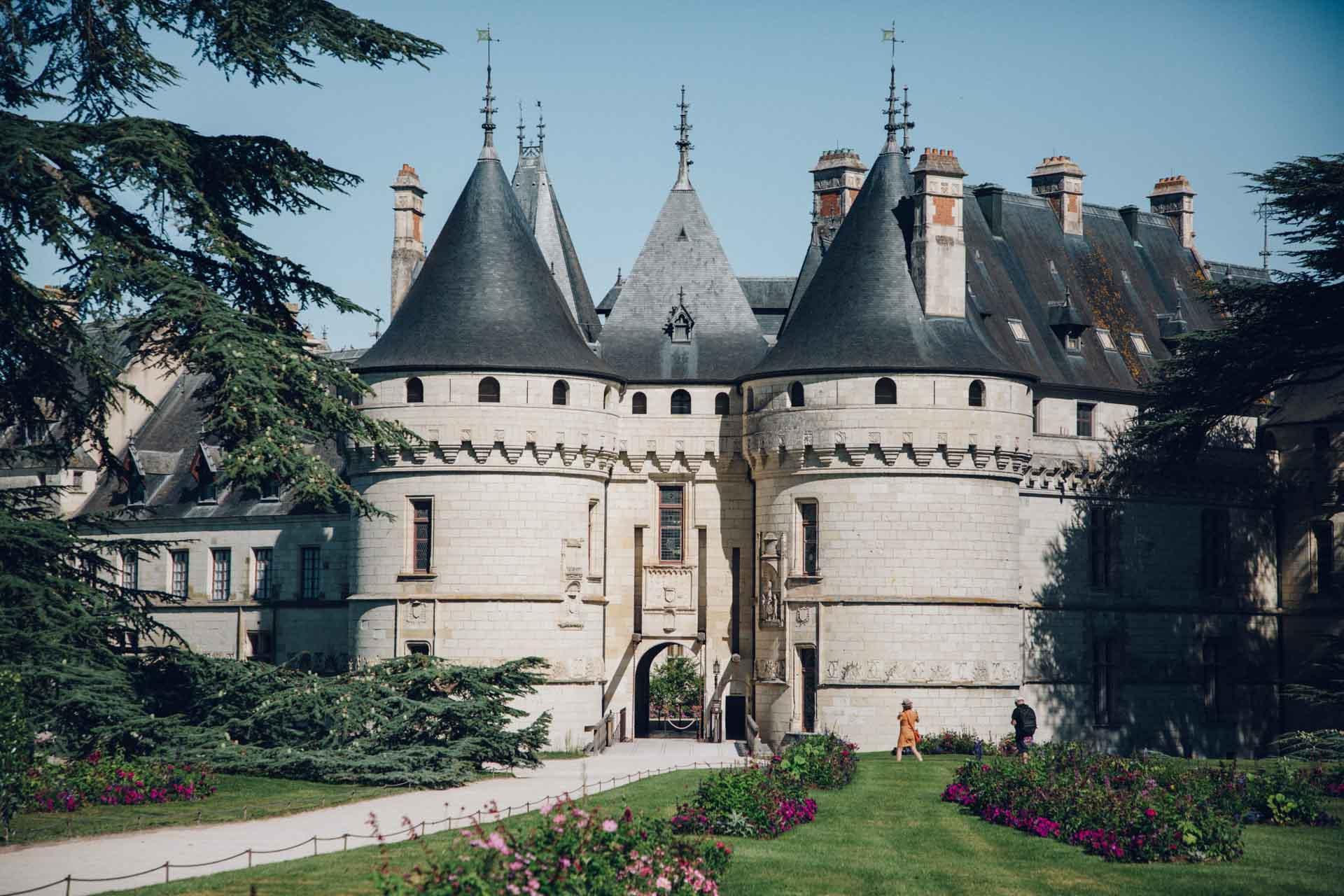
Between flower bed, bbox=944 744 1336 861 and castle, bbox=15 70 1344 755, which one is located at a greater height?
castle, bbox=15 70 1344 755

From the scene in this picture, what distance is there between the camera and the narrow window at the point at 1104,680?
45906mm

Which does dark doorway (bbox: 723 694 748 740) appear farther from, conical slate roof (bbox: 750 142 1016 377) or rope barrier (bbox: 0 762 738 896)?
rope barrier (bbox: 0 762 738 896)

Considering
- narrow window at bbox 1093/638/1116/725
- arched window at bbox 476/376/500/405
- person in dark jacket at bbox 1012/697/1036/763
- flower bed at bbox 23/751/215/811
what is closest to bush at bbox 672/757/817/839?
flower bed at bbox 23/751/215/811

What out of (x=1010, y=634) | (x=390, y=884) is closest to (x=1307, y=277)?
(x=1010, y=634)

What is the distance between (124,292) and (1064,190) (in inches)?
1270

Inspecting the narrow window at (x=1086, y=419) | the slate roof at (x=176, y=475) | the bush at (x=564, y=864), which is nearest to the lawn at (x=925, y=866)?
the bush at (x=564, y=864)

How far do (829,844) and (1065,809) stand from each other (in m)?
3.38

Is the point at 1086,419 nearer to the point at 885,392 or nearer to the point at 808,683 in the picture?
the point at 885,392

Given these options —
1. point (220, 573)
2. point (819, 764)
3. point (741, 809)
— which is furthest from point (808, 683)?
point (220, 573)

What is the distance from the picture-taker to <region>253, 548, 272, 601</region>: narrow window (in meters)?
51.2

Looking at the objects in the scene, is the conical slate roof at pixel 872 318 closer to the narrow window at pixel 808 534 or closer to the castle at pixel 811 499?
the castle at pixel 811 499

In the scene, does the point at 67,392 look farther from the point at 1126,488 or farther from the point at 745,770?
the point at 1126,488

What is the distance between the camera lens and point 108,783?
26.1m

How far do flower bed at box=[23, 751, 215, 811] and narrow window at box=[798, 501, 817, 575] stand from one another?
55.2 feet
